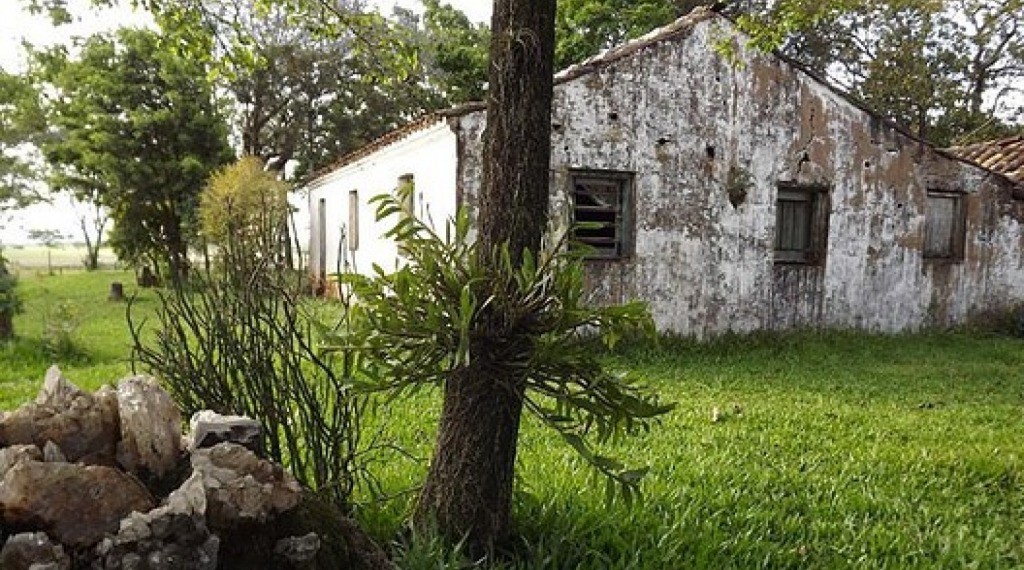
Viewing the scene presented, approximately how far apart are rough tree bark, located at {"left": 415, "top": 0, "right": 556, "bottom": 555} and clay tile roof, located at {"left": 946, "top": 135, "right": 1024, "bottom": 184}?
542 inches

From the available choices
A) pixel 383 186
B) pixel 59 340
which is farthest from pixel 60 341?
pixel 383 186

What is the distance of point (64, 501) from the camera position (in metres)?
1.69

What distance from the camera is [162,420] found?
6.80ft

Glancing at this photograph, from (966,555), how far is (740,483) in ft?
3.72

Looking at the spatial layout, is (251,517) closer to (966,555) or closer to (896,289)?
(966,555)

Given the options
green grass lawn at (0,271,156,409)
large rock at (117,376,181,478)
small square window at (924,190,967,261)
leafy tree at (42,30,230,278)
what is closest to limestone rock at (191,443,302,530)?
large rock at (117,376,181,478)

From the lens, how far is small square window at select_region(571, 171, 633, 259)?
976 cm

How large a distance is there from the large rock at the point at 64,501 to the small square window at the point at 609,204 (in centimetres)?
826

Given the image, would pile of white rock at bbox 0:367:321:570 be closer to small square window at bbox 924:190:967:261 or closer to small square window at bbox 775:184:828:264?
small square window at bbox 775:184:828:264

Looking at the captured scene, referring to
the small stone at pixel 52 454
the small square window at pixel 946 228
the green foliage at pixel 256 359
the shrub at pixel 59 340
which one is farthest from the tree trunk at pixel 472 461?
the small square window at pixel 946 228

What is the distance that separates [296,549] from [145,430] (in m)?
0.56

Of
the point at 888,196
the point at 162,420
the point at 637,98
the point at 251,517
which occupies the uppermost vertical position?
the point at 637,98

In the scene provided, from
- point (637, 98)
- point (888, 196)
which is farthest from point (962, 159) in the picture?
point (637, 98)

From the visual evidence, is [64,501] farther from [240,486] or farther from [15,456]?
[240,486]
